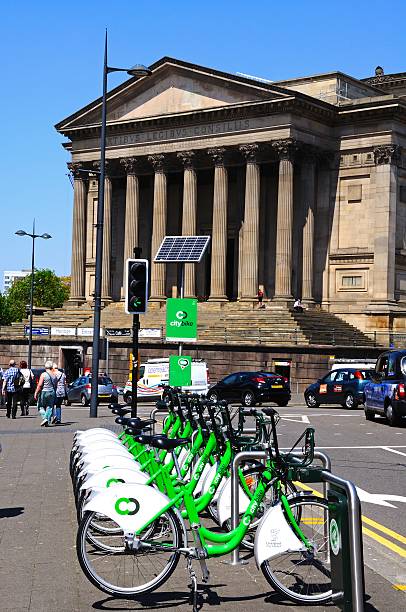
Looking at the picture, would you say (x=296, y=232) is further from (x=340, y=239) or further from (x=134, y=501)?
(x=134, y=501)

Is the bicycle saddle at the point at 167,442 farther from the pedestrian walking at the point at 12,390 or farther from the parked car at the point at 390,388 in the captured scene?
the pedestrian walking at the point at 12,390

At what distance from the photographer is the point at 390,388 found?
98.4 feet

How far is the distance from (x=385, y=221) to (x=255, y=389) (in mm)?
20997

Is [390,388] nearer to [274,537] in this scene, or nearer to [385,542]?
[385,542]

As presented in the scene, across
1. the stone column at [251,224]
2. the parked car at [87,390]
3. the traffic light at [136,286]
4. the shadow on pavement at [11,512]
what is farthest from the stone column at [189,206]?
the shadow on pavement at [11,512]

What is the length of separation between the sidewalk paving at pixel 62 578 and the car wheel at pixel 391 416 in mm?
16181

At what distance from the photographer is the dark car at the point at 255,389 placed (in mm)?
45188

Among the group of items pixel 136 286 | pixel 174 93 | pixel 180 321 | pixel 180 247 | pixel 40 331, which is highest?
pixel 174 93

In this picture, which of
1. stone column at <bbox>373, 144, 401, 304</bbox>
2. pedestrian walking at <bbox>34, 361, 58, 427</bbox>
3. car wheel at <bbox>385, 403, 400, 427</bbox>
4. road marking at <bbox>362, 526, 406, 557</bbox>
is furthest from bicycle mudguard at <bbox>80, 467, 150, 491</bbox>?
stone column at <bbox>373, 144, 401, 304</bbox>

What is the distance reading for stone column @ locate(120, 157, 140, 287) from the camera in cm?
7056

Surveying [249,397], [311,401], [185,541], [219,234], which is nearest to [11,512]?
[185,541]

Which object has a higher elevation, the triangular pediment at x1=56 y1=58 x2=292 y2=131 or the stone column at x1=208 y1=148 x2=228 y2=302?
the triangular pediment at x1=56 y1=58 x2=292 y2=131

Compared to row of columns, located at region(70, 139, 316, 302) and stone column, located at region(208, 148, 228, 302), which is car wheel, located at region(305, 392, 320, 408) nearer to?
row of columns, located at region(70, 139, 316, 302)

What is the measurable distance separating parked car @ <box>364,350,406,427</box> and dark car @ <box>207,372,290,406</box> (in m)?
12.8
